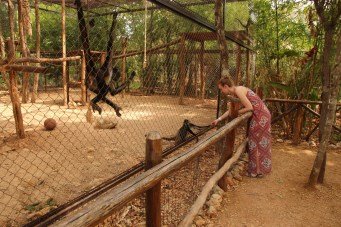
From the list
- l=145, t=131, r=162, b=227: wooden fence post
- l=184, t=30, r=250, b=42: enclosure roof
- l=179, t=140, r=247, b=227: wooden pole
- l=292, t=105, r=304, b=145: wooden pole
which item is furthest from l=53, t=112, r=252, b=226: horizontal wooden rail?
l=184, t=30, r=250, b=42: enclosure roof

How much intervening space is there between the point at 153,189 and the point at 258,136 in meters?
2.67

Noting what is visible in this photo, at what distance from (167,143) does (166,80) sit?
8.53 m

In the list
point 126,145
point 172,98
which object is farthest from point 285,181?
point 172,98

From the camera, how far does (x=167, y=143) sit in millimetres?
5727

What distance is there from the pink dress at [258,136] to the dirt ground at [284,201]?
23cm

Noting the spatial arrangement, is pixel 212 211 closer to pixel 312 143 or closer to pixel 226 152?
pixel 226 152

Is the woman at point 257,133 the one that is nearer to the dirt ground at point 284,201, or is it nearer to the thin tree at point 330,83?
the dirt ground at point 284,201

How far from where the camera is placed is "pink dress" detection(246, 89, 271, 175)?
13.3ft

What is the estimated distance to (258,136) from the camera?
4.05m

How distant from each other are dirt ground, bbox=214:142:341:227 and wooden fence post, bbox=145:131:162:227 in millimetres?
1334

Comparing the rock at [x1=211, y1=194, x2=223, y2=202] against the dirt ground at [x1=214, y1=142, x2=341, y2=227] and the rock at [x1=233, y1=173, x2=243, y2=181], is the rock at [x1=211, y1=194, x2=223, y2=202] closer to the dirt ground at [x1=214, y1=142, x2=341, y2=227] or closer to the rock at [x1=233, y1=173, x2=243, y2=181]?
the dirt ground at [x1=214, y1=142, x2=341, y2=227]

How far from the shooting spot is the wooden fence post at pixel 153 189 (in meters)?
1.77

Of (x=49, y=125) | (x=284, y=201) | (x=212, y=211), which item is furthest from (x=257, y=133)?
(x=49, y=125)

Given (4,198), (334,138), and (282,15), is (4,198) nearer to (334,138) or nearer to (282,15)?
(334,138)
